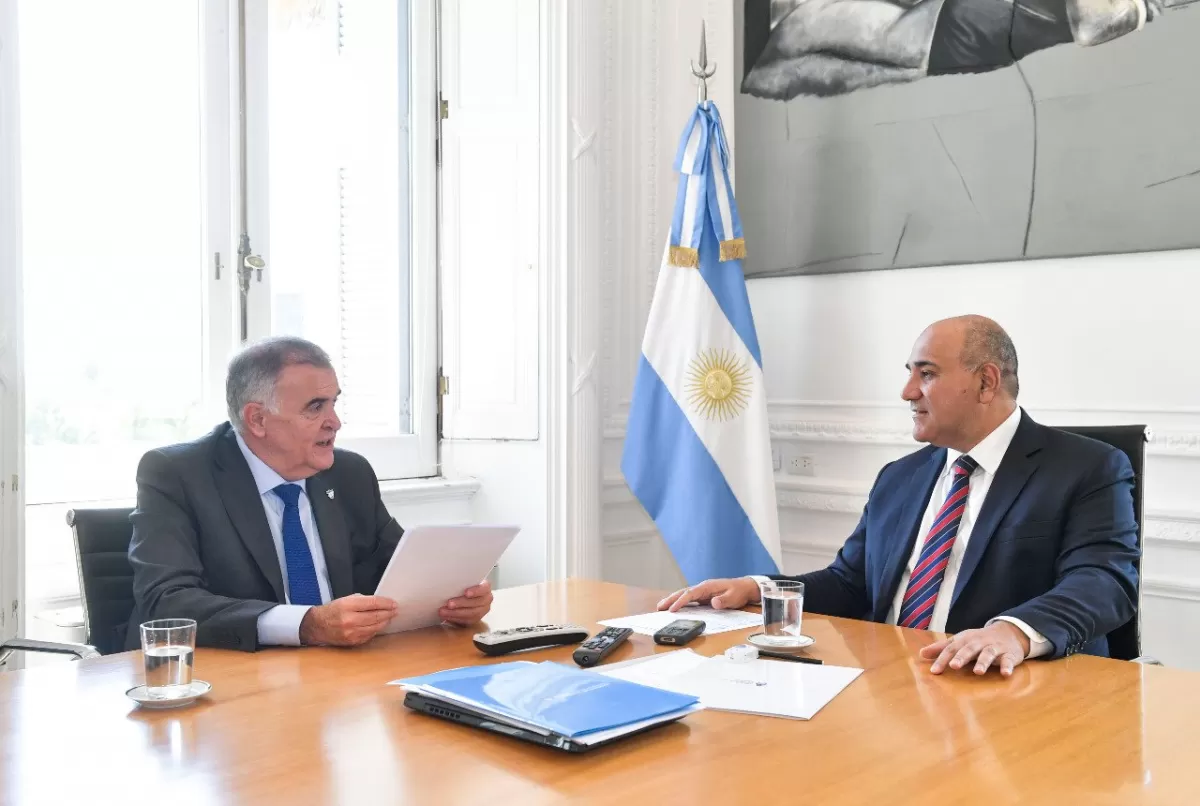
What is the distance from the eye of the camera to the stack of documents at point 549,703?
128 cm

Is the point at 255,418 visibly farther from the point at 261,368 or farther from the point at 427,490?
the point at 427,490

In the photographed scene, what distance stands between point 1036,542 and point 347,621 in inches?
54.9

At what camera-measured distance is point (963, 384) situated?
2420 mm

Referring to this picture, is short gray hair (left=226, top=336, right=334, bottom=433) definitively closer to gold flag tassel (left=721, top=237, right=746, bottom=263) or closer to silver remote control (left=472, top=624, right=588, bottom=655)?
silver remote control (left=472, top=624, right=588, bottom=655)

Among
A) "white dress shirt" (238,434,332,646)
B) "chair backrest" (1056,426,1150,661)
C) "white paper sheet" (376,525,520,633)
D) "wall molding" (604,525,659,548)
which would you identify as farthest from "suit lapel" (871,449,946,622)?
"wall molding" (604,525,659,548)

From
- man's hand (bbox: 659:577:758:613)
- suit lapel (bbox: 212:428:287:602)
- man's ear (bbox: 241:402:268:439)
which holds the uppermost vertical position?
man's ear (bbox: 241:402:268:439)

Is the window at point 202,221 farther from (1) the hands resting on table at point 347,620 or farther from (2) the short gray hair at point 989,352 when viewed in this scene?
(2) the short gray hair at point 989,352

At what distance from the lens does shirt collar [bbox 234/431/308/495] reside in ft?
7.67

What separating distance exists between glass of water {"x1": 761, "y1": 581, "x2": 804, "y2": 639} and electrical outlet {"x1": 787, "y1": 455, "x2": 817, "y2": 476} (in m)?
2.11

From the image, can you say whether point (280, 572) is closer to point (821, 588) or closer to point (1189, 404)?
point (821, 588)

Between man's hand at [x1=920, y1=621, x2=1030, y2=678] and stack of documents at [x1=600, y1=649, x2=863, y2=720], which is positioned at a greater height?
man's hand at [x1=920, y1=621, x2=1030, y2=678]

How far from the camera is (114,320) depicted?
3.37 m

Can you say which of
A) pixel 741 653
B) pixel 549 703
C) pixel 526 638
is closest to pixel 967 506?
pixel 741 653

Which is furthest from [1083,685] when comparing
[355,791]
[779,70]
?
[779,70]
